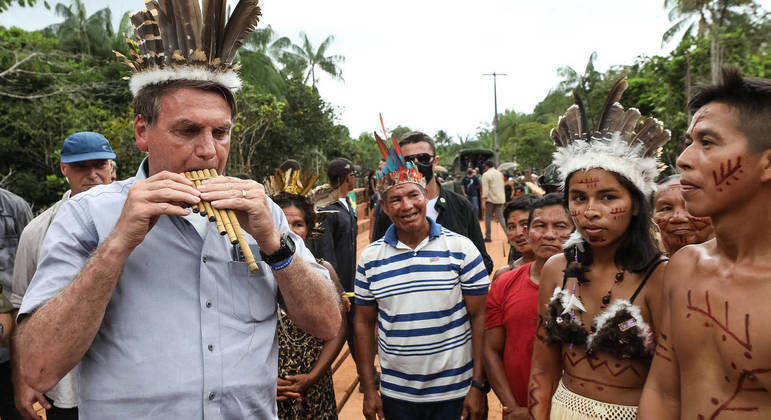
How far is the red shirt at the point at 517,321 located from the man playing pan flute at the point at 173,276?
1341 millimetres

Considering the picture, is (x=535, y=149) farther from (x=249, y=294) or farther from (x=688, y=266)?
(x=249, y=294)

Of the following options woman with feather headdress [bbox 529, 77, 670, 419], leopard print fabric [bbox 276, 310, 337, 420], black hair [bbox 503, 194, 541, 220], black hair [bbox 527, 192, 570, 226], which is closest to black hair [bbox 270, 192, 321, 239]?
leopard print fabric [bbox 276, 310, 337, 420]

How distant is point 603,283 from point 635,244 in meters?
0.23

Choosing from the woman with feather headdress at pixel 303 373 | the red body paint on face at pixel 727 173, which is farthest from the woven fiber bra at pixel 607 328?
the woman with feather headdress at pixel 303 373

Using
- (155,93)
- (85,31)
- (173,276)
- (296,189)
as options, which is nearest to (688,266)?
(173,276)

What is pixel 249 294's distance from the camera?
1.94 metres

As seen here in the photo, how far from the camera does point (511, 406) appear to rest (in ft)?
9.66

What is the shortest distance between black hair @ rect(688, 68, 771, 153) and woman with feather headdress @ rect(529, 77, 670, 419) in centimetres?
70

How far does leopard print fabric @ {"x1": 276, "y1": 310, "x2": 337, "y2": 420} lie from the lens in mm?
3131

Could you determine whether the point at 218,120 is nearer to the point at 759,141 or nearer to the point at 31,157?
the point at 759,141

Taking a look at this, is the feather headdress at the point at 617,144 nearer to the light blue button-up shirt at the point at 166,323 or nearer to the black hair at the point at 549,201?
the black hair at the point at 549,201

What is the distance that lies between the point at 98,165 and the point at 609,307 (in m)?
3.58

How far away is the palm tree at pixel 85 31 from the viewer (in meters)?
28.6

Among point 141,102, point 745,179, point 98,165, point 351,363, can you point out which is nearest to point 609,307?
point 745,179
